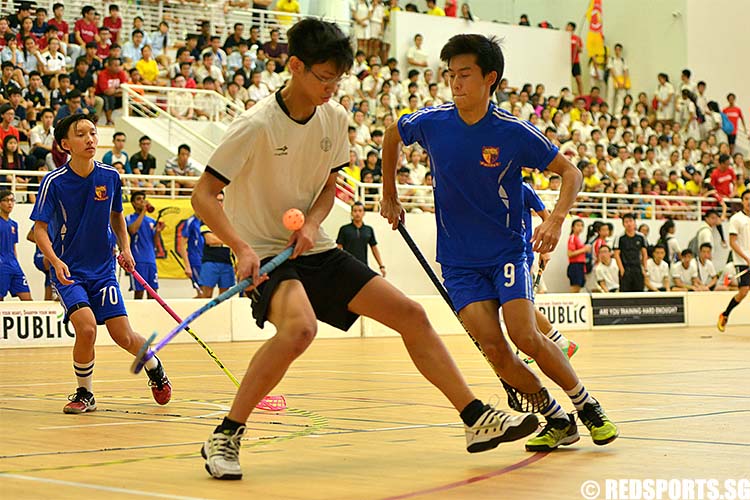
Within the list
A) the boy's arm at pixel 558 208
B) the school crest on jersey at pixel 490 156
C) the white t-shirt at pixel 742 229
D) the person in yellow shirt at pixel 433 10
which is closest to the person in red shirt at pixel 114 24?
the person in yellow shirt at pixel 433 10

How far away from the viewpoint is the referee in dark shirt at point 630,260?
23750mm

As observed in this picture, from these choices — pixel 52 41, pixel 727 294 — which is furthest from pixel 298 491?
pixel 727 294

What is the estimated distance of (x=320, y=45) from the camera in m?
5.27

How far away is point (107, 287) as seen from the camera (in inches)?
334

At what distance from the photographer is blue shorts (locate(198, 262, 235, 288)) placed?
1866cm

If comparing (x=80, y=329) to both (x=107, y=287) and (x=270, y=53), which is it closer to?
(x=107, y=287)

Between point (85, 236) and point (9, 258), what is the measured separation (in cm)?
966

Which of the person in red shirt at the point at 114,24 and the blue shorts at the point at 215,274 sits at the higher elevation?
the person in red shirt at the point at 114,24

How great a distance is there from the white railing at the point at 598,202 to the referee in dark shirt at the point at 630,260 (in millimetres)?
1171

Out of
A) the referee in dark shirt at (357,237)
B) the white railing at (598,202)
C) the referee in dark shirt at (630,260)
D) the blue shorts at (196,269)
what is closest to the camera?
the blue shorts at (196,269)

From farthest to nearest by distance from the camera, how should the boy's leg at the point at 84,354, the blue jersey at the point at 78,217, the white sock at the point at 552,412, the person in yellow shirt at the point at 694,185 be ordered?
1. the person in yellow shirt at the point at 694,185
2. the blue jersey at the point at 78,217
3. the boy's leg at the point at 84,354
4. the white sock at the point at 552,412

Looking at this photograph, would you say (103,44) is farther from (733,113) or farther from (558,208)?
(558,208)

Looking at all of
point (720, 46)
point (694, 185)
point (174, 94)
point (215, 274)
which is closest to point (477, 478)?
point (215, 274)

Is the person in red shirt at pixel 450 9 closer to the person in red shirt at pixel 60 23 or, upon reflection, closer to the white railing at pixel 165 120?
the white railing at pixel 165 120
